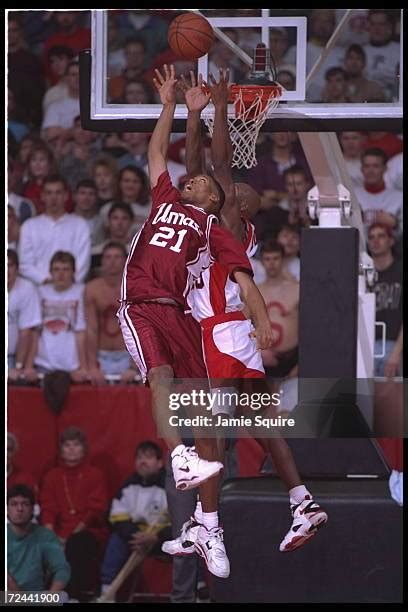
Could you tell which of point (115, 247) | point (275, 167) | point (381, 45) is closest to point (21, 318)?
point (115, 247)

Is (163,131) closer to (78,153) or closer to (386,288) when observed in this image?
(386,288)

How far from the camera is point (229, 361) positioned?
281 inches

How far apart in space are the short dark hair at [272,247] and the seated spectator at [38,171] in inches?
59.3

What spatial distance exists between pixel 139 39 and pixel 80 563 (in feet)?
11.7

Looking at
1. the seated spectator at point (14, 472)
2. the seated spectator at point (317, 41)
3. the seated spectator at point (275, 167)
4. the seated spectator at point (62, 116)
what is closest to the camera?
the seated spectator at point (317, 41)

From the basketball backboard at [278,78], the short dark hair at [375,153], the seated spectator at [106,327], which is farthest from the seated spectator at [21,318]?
the short dark hair at [375,153]

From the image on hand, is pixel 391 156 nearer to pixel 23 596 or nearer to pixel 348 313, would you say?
pixel 348 313

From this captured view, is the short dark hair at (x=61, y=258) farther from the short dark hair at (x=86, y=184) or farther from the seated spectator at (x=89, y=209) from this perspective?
the short dark hair at (x=86, y=184)

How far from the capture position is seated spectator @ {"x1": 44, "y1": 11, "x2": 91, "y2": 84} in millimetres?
10141

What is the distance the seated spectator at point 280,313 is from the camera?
28.6 ft

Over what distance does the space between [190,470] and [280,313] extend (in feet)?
7.95

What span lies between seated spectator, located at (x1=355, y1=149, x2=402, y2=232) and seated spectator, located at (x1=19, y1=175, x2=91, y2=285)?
1.78 m

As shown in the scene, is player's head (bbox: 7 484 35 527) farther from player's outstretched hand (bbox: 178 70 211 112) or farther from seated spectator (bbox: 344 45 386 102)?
seated spectator (bbox: 344 45 386 102)

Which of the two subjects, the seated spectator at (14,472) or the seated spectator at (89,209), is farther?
the seated spectator at (89,209)
